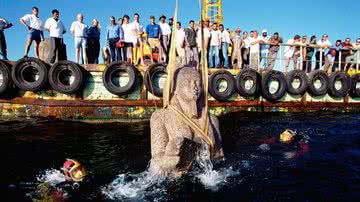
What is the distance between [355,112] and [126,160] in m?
13.4

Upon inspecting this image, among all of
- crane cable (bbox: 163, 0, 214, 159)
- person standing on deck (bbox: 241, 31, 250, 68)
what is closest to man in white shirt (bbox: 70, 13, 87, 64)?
crane cable (bbox: 163, 0, 214, 159)

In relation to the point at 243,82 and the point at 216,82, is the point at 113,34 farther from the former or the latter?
the point at 243,82

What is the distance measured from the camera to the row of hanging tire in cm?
1040

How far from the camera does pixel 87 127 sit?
388 inches

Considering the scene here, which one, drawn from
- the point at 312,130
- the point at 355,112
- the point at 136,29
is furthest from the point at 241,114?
the point at 355,112

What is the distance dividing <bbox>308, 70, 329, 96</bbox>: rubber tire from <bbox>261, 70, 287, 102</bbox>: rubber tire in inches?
60.8

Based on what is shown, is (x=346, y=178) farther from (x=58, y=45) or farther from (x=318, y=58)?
(x=318, y=58)

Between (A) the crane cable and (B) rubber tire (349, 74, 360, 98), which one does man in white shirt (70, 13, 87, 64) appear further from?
(B) rubber tire (349, 74, 360, 98)

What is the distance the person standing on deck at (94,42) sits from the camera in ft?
37.5

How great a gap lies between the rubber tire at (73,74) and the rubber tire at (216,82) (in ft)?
17.3

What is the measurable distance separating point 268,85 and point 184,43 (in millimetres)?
4499

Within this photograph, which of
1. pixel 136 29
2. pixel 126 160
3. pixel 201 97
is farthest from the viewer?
pixel 136 29

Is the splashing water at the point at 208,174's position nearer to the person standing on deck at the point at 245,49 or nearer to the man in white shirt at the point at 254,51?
the man in white shirt at the point at 254,51

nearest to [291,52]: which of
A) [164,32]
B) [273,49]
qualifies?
[273,49]
